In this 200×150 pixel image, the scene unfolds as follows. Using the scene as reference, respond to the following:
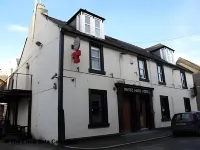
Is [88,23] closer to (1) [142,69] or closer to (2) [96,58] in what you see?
(2) [96,58]

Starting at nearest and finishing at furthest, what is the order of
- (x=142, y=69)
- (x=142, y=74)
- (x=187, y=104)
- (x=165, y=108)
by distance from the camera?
(x=142, y=74), (x=142, y=69), (x=165, y=108), (x=187, y=104)

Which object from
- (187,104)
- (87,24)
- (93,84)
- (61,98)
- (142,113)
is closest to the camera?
(61,98)

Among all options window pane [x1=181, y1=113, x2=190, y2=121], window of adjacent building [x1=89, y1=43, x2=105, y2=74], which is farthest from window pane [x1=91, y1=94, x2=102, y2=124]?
window pane [x1=181, y1=113, x2=190, y2=121]

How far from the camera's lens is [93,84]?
39.8 ft

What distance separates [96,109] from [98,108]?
0.63ft

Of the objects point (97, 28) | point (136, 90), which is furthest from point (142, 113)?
point (97, 28)

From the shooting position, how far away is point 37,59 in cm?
→ 1432

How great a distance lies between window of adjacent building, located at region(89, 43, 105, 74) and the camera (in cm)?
1277

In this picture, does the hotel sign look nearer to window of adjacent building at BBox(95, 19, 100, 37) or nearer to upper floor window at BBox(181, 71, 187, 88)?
window of adjacent building at BBox(95, 19, 100, 37)

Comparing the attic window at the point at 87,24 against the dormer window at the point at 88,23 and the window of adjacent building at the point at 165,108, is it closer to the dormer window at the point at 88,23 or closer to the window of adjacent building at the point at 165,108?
the dormer window at the point at 88,23

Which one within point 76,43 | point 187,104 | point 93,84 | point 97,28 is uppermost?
point 97,28

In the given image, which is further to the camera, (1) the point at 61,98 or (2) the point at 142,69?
(2) the point at 142,69

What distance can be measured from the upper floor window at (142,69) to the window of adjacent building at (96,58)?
440cm

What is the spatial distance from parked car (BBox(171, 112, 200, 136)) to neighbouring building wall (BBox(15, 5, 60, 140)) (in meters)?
7.74
